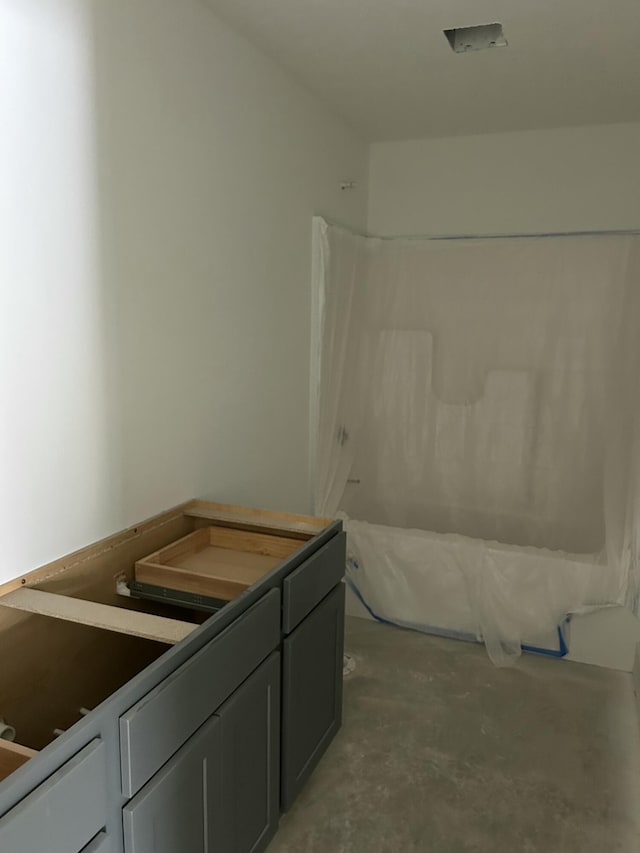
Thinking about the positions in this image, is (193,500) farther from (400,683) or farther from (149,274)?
(400,683)

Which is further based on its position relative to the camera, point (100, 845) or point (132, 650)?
point (132, 650)

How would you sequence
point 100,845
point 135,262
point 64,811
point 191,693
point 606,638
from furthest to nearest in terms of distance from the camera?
1. point 606,638
2. point 135,262
3. point 191,693
4. point 100,845
5. point 64,811

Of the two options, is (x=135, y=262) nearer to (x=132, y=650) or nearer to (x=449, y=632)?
(x=132, y=650)

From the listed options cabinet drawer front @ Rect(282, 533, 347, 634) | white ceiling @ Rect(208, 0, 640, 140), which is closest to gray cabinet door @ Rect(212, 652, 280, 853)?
cabinet drawer front @ Rect(282, 533, 347, 634)

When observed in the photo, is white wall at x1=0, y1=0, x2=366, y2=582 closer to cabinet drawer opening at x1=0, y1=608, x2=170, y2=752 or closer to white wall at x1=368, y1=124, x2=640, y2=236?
cabinet drawer opening at x1=0, y1=608, x2=170, y2=752

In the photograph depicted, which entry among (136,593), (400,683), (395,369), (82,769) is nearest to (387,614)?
(400,683)

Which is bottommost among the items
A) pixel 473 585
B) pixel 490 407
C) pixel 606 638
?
pixel 606 638

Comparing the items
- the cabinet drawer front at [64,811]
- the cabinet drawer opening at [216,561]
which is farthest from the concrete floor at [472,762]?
the cabinet drawer front at [64,811]

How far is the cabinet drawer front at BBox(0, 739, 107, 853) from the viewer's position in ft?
3.56

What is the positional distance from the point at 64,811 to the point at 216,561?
115 cm

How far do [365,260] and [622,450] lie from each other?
64.8 inches

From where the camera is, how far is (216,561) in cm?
231

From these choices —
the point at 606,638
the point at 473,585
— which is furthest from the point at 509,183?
the point at 606,638

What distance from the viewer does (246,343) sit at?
2.72 m
